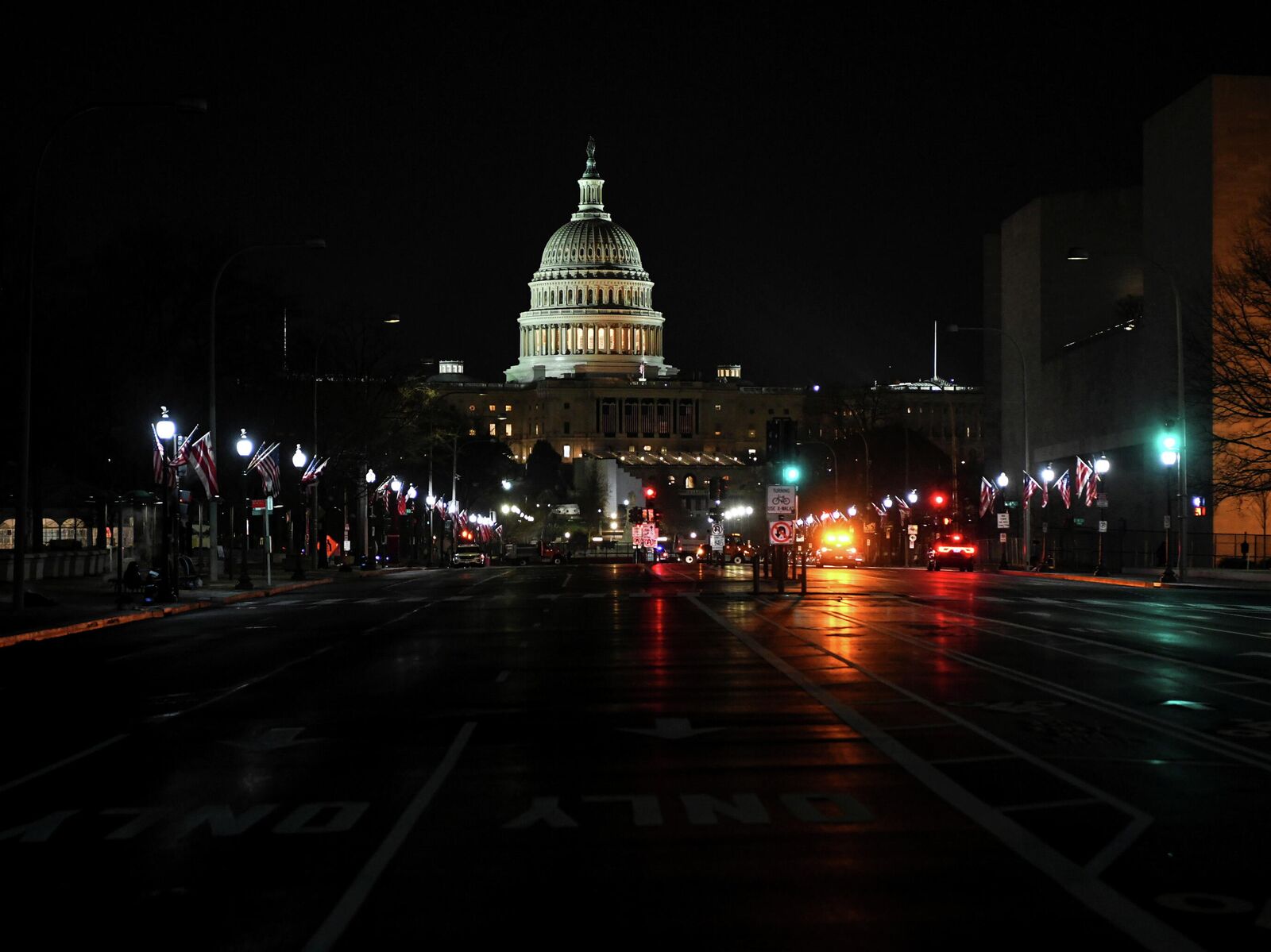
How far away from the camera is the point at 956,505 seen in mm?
128000

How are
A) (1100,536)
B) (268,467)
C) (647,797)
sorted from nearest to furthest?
(647,797) < (268,467) < (1100,536)

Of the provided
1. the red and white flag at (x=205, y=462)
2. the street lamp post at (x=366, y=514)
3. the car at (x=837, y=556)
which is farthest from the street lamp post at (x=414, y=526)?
the red and white flag at (x=205, y=462)

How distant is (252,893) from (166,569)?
1509 inches

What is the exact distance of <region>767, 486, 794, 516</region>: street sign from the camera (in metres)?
48.2

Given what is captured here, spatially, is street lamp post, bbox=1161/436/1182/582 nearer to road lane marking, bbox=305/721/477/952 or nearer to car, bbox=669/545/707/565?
road lane marking, bbox=305/721/477/952

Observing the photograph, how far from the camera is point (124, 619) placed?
39.8 m

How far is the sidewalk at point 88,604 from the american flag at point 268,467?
340 cm

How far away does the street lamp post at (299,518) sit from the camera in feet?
228

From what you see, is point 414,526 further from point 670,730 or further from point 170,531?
point 670,730

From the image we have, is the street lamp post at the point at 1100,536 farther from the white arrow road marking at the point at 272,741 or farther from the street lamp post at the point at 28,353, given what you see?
the white arrow road marking at the point at 272,741

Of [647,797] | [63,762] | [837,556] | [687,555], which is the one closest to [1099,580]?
[837,556]

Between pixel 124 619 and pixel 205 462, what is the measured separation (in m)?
12.8

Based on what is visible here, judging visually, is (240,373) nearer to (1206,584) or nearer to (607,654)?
(1206,584)

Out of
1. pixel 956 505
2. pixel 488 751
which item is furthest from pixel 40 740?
pixel 956 505
